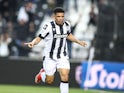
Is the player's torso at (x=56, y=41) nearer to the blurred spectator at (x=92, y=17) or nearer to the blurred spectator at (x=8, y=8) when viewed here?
the blurred spectator at (x=92, y=17)

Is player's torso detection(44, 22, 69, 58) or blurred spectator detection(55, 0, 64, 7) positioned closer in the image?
player's torso detection(44, 22, 69, 58)

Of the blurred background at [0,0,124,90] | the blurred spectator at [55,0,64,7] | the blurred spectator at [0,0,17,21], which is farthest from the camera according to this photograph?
the blurred spectator at [55,0,64,7]

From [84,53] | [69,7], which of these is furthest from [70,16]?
[84,53]

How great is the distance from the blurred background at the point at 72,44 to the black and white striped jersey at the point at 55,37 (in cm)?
634

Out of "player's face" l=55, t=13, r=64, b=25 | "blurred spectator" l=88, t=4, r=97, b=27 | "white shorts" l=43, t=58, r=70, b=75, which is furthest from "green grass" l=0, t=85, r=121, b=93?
"player's face" l=55, t=13, r=64, b=25

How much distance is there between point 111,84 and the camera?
17969mm

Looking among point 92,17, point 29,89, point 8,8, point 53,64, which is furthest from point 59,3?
point 53,64

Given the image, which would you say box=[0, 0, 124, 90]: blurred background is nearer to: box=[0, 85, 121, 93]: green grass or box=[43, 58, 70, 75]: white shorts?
→ box=[0, 85, 121, 93]: green grass

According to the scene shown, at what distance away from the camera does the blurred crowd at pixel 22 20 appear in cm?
1880

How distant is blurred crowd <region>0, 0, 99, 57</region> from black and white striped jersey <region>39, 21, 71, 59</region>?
6897 millimetres

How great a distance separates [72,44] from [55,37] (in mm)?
7332

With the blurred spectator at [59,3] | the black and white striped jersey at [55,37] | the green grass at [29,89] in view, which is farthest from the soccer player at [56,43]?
the blurred spectator at [59,3]

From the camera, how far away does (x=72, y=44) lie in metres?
19.0

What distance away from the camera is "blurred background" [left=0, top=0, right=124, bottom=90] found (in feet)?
60.8
